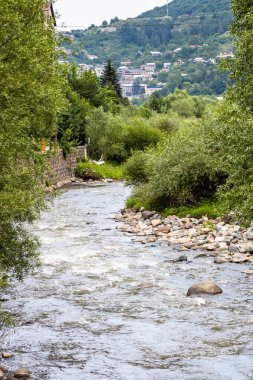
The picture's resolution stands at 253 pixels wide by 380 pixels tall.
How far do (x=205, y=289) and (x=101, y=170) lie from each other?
50950 millimetres

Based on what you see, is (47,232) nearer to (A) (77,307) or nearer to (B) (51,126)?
(B) (51,126)

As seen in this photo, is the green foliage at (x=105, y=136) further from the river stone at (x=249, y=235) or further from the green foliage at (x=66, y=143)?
the river stone at (x=249, y=235)

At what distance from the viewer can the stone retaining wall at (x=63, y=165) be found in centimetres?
6147

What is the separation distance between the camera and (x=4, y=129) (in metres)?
16.6

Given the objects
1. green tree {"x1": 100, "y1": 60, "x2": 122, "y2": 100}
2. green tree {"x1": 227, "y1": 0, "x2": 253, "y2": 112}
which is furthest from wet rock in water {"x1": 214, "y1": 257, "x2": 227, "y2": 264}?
green tree {"x1": 100, "y1": 60, "x2": 122, "y2": 100}

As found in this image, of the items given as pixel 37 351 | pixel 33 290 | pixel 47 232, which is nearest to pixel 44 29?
pixel 47 232

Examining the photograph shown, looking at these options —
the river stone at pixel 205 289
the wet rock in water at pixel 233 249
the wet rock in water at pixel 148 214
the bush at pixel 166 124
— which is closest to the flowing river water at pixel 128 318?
the river stone at pixel 205 289

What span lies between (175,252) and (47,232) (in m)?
8.10

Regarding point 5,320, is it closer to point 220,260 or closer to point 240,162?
point 240,162

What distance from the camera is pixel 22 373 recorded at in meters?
14.4

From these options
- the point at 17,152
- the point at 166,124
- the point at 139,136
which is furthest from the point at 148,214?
the point at 166,124

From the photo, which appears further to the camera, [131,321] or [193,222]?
[193,222]

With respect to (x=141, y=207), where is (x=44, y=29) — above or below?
above

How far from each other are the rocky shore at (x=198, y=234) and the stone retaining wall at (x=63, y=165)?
2293 centimetres
